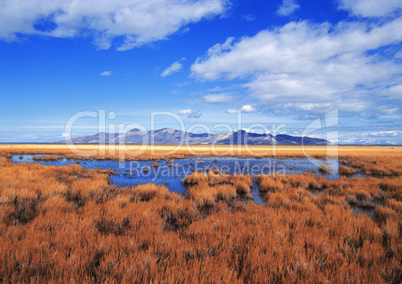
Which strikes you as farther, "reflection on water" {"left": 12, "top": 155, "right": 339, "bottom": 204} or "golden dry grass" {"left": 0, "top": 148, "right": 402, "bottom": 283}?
"reflection on water" {"left": 12, "top": 155, "right": 339, "bottom": 204}

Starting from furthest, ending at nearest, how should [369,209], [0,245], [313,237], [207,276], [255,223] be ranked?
[369,209]
[255,223]
[313,237]
[0,245]
[207,276]

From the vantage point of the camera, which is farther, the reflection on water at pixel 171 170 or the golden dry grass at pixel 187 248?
the reflection on water at pixel 171 170

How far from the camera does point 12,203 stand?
236 inches

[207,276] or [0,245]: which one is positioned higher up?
[0,245]

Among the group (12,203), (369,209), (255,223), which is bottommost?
(369,209)

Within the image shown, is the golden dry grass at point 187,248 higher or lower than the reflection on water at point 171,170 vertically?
higher

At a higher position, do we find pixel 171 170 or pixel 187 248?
pixel 187 248

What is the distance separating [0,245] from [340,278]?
17.1ft

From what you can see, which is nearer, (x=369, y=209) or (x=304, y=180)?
(x=369, y=209)

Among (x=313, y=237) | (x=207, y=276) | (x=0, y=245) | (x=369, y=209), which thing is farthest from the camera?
(x=369, y=209)

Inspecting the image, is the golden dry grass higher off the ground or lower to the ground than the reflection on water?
higher

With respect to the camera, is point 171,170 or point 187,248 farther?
point 171,170

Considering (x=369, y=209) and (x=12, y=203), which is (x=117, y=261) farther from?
(x=369, y=209)

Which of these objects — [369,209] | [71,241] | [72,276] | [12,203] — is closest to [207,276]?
[72,276]
